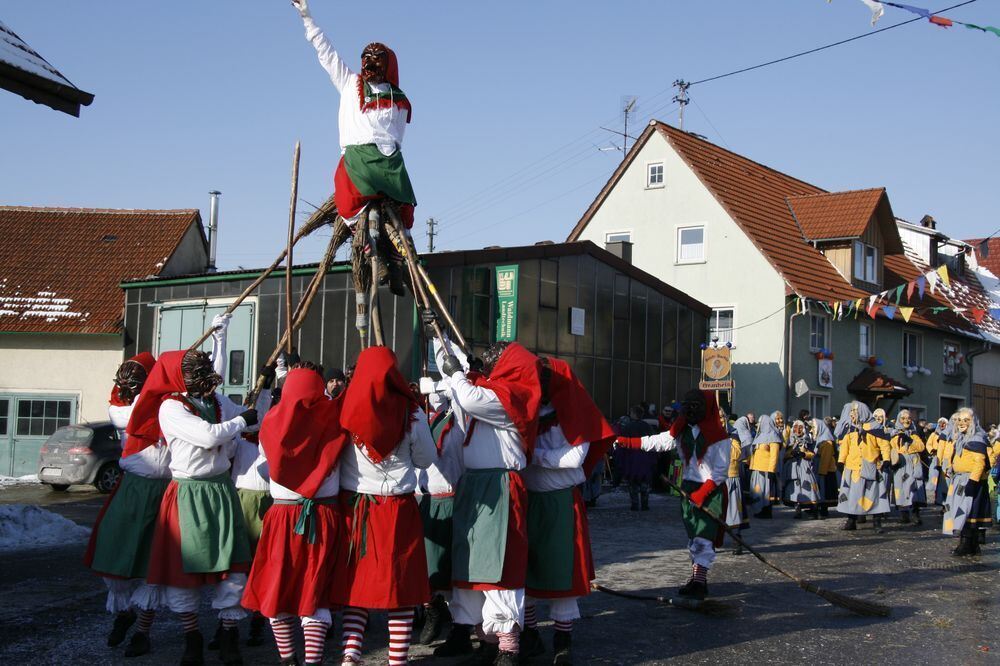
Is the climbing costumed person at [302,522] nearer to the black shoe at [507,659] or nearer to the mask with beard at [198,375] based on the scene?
the mask with beard at [198,375]

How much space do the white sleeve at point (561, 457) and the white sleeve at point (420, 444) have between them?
3.04 ft

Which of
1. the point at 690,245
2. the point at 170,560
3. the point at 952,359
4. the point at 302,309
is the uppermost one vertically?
the point at 690,245

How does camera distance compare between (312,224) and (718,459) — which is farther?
(718,459)

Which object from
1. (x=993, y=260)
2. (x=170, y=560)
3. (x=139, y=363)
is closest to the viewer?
(x=170, y=560)

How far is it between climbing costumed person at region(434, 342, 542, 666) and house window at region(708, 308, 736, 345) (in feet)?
72.8

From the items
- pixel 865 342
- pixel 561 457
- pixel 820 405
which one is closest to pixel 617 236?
pixel 820 405

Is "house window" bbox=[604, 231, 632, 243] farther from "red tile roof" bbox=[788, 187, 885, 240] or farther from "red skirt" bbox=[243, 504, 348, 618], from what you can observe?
"red skirt" bbox=[243, 504, 348, 618]

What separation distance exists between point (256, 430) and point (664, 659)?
3.15m

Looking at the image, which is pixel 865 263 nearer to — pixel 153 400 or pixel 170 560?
pixel 153 400

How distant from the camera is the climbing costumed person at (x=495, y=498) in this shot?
6250 mm

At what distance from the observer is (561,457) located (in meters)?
6.72

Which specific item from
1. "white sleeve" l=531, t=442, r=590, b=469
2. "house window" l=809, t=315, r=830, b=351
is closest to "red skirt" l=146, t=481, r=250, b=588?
"white sleeve" l=531, t=442, r=590, b=469

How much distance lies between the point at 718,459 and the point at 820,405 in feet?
66.5

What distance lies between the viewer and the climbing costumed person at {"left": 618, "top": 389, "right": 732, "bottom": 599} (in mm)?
8992
